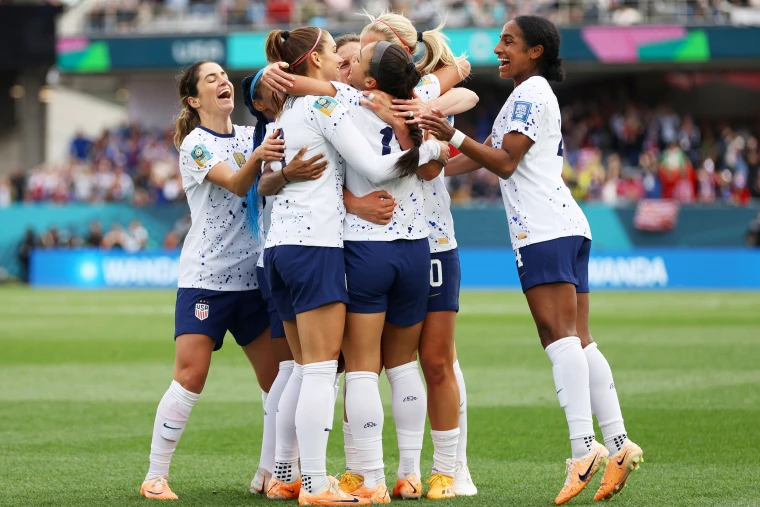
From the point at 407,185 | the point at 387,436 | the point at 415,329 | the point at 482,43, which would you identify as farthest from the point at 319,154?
the point at 482,43

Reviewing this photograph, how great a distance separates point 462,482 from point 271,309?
1339mm

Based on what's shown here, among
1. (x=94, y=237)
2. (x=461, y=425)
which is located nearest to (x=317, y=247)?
(x=461, y=425)

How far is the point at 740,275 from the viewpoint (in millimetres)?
25125

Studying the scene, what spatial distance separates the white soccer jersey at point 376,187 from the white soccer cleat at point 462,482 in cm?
127

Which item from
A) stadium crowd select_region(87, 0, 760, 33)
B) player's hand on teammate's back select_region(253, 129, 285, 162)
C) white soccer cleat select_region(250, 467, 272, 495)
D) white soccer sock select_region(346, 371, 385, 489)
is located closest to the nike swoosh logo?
white soccer sock select_region(346, 371, 385, 489)

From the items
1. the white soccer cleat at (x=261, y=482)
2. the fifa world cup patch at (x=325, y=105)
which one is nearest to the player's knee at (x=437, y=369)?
the white soccer cleat at (x=261, y=482)

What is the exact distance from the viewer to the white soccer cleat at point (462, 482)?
18.6 feet

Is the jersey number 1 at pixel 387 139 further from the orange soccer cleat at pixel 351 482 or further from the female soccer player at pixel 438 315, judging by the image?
the orange soccer cleat at pixel 351 482

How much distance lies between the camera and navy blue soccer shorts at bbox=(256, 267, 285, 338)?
5788 millimetres

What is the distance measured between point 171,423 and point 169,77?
32.1 meters

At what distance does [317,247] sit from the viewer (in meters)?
5.20

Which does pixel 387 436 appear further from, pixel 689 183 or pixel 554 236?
pixel 689 183

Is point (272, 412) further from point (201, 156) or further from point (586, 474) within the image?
point (586, 474)

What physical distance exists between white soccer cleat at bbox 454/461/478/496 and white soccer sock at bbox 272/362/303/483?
82 cm
